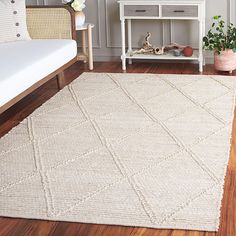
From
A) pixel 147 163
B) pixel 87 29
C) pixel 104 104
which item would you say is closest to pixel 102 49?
pixel 87 29

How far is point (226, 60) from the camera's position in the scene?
4.87 m

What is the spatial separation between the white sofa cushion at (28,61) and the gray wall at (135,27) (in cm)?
106

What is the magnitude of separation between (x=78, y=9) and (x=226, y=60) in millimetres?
1386

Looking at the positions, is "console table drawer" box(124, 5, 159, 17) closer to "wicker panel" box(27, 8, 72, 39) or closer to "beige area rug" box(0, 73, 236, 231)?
"wicker panel" box(27, 8, 72, 39)

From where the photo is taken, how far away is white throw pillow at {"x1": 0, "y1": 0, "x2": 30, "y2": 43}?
14.4 feet

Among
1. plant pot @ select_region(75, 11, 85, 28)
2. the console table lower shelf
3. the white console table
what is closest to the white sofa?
plant pot @ select_region(75, 11, 85, 28)

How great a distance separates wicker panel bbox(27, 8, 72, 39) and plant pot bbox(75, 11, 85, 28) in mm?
529

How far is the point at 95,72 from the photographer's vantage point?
511 centimetres

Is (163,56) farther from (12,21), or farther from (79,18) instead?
(12,21)

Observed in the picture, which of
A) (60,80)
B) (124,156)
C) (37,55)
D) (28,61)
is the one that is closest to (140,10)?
(60,80)

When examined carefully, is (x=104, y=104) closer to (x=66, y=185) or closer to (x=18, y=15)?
(x=18, y=15)

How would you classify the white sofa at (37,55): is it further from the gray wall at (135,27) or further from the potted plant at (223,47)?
the potted plant at (223,47)

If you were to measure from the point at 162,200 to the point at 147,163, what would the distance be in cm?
44

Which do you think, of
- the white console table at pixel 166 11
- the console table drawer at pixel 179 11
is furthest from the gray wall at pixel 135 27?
the console table drawer at pixel 179 11
